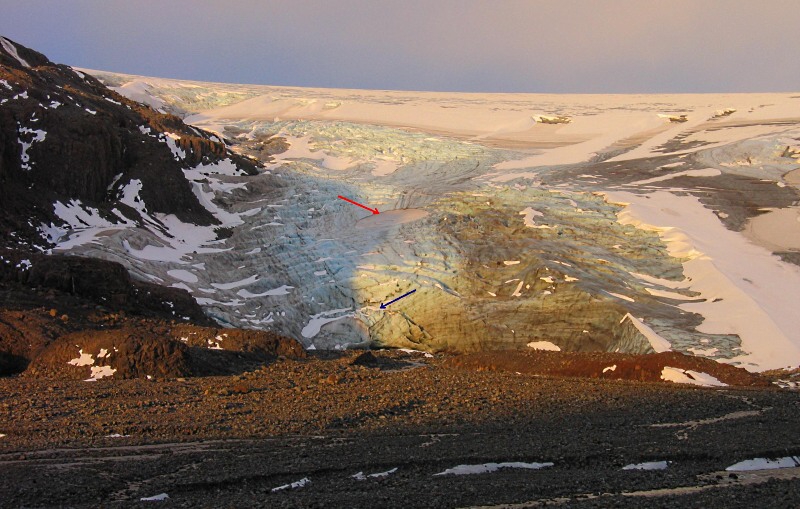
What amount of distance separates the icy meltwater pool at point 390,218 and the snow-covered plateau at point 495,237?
10 centimetres

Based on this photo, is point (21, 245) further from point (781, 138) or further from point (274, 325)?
point (781, 138)

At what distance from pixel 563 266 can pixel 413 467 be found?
47.4ft

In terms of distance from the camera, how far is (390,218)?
25156 millimetres

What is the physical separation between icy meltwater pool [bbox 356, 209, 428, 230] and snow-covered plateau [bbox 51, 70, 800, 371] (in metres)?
0.10

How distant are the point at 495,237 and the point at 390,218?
337 centimetres

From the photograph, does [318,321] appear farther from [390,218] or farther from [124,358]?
[124,358]

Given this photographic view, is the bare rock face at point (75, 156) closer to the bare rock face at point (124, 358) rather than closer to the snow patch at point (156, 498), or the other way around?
the bare rock face at point (124, 358)

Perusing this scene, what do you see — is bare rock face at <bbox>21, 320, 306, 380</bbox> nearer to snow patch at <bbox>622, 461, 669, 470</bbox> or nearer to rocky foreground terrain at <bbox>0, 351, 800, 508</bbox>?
rocky foreground terrain at <bbox>0, 351, 800, 508</bbox>

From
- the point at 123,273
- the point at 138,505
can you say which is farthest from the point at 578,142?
the point at 138,505

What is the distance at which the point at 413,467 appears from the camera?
757 centimetres

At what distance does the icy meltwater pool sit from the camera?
24.6 metres

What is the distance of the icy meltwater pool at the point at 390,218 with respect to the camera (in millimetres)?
24594

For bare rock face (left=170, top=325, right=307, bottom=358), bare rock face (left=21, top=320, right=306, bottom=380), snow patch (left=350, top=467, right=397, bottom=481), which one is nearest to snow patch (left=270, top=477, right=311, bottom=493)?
snow patch (left=350, top=467, right=397, bottom=481)

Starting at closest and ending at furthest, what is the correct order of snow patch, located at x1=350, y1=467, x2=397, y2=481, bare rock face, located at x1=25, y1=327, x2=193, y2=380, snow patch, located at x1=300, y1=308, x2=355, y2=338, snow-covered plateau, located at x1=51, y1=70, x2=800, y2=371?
snow patch, located at x1=350, y1=467, x2=397, y2=481
bare rock face, located at x1=25, y1=327, x2=193, y2=380
snow-covered plateau, located at x1=51, y1=70, x2=800, y2=371
snow patch, located at x1=300, y1=308, x2=355, y2=338
